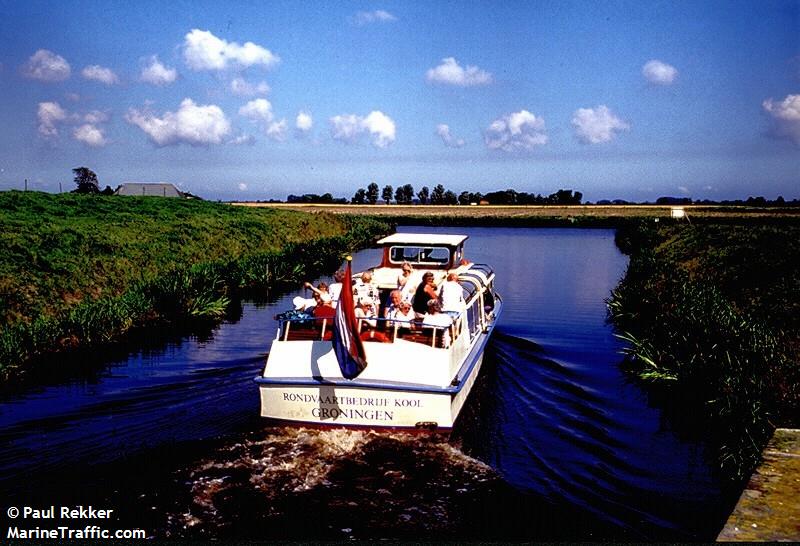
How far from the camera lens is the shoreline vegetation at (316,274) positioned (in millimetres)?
14008

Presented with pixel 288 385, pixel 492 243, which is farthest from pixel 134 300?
pixel 492 243

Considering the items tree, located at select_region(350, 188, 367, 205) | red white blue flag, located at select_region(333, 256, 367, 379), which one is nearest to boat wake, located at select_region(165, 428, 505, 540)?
red white blue flag, located at select_region(333, 256, 367, 379)

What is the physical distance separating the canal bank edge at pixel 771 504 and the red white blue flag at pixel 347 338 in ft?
21.9

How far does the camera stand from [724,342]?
16141 mm

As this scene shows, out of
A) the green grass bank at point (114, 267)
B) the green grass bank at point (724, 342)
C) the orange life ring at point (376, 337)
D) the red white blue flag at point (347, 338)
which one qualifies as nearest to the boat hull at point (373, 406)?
the red white blue flag at point (347, 338)

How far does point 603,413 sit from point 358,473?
714 cm

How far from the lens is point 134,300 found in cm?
2414

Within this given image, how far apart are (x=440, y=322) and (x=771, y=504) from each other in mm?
8031

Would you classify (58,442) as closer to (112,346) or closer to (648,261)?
(112,346)

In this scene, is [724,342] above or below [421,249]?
below

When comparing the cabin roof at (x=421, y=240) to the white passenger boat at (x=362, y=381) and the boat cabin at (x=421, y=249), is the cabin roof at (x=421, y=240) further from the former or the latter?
the white passenger boat at (x=362, y=381)
